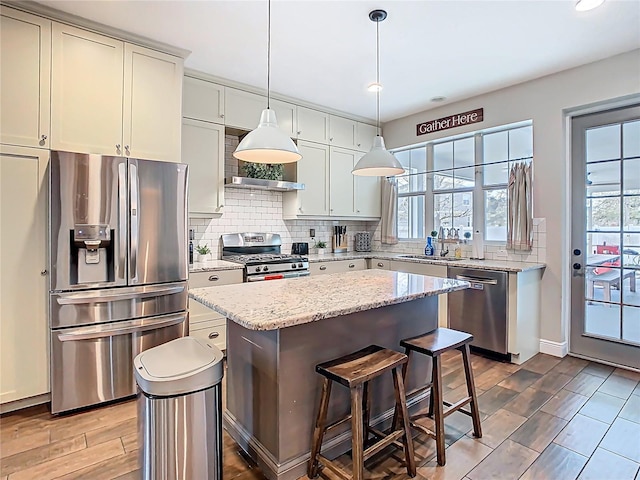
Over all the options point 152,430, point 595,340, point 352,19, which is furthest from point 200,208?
point 595,340

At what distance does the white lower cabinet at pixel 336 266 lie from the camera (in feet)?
14.0

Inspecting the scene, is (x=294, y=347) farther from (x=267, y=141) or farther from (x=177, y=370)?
(x=267, y=141)

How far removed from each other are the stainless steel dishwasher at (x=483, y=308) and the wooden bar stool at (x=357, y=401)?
6.43 ft

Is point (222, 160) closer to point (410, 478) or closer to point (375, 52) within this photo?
point (375, 52)

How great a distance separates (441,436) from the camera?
6.53 ft

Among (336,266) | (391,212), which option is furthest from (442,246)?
(336,266)

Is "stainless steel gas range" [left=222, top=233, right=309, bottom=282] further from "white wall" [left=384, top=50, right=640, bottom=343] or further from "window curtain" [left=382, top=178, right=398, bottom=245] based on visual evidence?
"white wall" [left=384, top=50, right=640, bottom=343]

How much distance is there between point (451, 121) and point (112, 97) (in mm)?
3566

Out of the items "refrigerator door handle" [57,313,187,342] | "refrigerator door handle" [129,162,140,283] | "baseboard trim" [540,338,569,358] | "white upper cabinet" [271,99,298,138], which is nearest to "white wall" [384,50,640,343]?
"baseboard trim" [540,338,569,358]

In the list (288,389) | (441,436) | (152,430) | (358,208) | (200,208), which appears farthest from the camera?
(358,208)

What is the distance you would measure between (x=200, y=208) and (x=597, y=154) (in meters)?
3.80

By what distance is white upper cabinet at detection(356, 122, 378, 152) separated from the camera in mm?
5000

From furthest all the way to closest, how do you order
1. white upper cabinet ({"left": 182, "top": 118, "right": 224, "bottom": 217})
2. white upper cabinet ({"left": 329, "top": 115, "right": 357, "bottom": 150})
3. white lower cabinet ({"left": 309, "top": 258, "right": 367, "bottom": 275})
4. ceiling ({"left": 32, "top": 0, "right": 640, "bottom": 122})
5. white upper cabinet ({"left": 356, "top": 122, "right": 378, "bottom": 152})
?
1. white upper cabinet ({"left": 356, "top": 122, "right": 378, "bottom": 152})
2. white upper cabinet ({"left": 329, "top": 115, "right": 357, "bottom": 150})
3. white lower cabinet ({"left": 309, "top": 258, "right": 367, "bottom": 275})
4. white upper cabinet ({"left": 182, "top": 118, "right": 224, "bottom": 217})
5. ceiling ({"left": 32, "top": 0, "right": 640, "bottom": 122})

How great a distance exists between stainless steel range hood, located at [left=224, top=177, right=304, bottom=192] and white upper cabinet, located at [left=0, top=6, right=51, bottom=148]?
5.28ft
